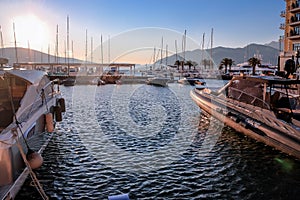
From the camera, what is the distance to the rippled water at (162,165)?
6.06 meters

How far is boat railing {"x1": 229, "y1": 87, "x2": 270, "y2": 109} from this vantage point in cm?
1019

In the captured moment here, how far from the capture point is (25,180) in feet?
19.8

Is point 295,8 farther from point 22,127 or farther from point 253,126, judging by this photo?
point 22,127

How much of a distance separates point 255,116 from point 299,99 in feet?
5.86

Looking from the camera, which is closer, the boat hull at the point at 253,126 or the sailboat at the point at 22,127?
the sailboat at the point at 22,127

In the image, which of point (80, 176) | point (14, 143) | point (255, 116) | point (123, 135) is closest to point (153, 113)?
point (123, 135)

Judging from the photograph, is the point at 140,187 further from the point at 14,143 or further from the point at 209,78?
the point at 209,78

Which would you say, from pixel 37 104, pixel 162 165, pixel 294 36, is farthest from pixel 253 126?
pixel 294 36

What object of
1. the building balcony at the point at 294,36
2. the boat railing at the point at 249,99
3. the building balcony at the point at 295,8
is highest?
the building balcony at the point at 295,8

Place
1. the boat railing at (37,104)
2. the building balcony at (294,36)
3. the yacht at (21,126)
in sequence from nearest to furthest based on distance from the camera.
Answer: the yacht at (21,126)
the boat railing at (37,104)
the building balcony at (294,36)

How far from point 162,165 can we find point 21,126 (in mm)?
3801

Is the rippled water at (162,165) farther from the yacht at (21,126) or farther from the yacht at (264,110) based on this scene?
the yacht at (21,126)

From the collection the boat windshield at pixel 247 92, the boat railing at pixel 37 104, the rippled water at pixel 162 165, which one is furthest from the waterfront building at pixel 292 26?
the boat railing at pixel 37 104

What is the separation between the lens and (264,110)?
9.84 m
